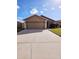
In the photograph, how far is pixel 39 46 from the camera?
106 inches

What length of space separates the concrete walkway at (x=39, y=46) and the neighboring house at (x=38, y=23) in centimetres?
21

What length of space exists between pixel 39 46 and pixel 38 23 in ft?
2.45

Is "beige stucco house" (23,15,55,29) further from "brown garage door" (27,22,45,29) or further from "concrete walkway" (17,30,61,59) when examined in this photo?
"concrete walkway" (17,30,61,59)

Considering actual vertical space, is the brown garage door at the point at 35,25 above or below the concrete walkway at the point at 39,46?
above

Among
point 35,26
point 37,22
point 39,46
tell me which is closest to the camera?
point 35,26

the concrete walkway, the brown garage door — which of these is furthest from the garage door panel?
the concrete walkway

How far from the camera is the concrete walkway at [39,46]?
8.15 feet

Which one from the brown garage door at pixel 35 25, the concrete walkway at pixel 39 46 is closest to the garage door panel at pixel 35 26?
the brown garage door at pixel 35 25

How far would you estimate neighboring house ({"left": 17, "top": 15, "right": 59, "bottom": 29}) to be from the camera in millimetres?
2021

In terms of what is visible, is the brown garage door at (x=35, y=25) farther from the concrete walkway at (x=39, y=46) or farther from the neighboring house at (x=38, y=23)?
the concrete walkway at (x=39, y=46)

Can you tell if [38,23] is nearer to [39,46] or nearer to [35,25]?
[35,25]

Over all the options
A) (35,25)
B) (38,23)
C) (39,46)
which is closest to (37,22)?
(38,23)
